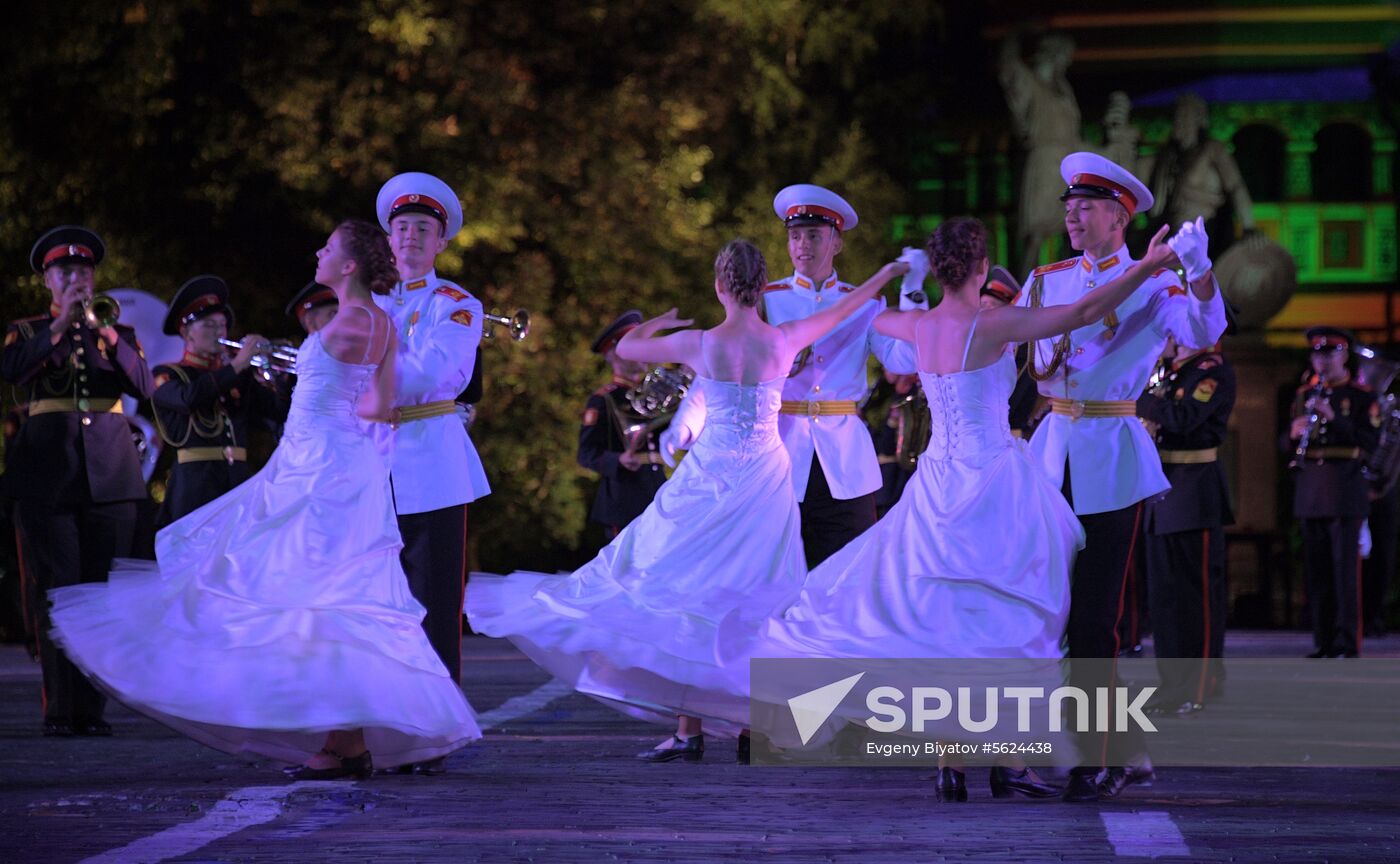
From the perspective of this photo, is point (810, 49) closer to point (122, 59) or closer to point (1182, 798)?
point (122, 59)

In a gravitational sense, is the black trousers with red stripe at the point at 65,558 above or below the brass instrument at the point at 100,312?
below

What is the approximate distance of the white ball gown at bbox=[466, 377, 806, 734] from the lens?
9484 millimetres

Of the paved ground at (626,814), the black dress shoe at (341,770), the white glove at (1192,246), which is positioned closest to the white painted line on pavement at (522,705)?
the paved ground at (626,814)

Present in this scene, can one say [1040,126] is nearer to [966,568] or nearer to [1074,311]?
[1074,311]

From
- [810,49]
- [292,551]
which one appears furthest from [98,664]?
[810,49]

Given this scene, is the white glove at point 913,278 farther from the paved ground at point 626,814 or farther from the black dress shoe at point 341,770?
the black dress shoe at point 341,770

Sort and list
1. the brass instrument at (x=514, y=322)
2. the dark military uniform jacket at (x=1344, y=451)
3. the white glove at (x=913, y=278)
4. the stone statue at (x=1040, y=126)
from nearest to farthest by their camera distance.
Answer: the white glove at (x=913, y=278)
the brass instrument at (x=514, y=322)
the dark military uniform jacket at (x=1344, y=451)
the stone statue at (x=1040, y=126)

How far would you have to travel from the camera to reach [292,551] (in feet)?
28.7

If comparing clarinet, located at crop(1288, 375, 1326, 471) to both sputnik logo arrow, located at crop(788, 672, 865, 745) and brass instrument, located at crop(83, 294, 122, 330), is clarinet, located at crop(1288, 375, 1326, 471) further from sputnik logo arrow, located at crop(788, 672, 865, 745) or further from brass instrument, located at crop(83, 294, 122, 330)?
sputnik logo arrow, located at crop(788, 672, 865, 745)

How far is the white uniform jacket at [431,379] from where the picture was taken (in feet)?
31.7

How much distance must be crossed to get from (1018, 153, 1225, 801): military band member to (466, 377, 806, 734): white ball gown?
4.53 ft

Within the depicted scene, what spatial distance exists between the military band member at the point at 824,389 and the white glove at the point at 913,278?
32mm

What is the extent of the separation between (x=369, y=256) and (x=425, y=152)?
1412 cm

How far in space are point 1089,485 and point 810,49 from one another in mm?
19222
